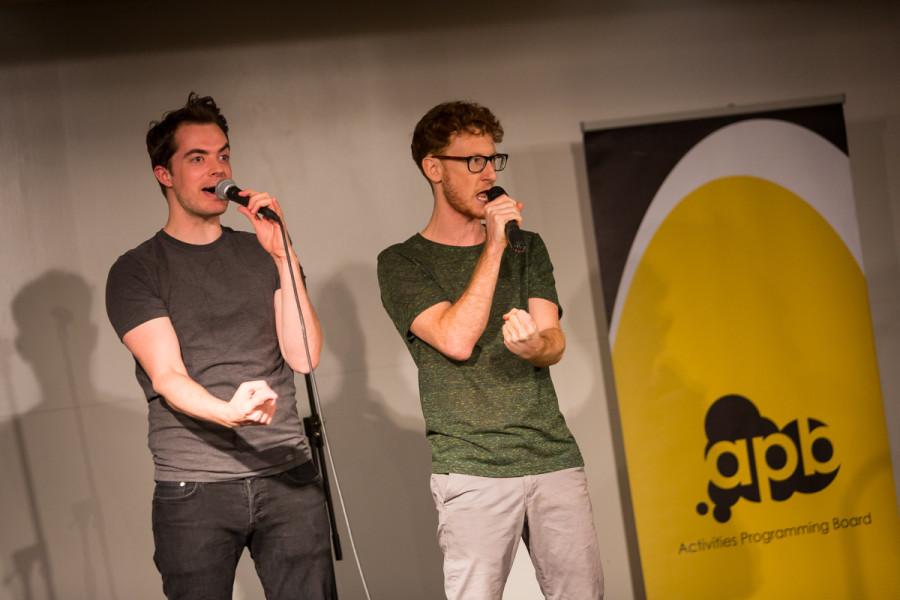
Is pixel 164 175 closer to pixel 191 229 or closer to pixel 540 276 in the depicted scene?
pixel 191 229

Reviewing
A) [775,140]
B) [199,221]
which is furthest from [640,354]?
[199,221]

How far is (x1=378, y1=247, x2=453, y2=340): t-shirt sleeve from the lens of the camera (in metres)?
2.55

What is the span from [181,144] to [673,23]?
249 centimetres

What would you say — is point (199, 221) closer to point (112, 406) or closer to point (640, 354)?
point (112, 406)

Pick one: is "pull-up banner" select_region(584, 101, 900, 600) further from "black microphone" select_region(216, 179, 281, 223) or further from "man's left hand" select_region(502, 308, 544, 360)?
"black microphone" select_region(216, 179, 281, 223)

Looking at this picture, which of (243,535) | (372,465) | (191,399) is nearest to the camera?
(191,399)

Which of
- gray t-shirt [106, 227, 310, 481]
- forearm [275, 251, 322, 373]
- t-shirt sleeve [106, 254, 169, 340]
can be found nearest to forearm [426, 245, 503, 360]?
forearm [275, 251, 322, 373]

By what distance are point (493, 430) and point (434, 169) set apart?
2.58 feet

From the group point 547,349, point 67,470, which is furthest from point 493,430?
point 67,470

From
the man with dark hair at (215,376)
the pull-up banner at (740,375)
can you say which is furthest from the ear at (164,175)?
the pull-up banner at (740,375)

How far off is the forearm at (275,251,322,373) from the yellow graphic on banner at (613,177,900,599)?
5.42 feet

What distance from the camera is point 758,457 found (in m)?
3.76

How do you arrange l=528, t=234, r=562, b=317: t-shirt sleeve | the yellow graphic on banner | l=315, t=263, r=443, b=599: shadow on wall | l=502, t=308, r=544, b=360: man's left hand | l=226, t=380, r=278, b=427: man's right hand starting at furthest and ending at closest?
l=315, t=263, r=443, b=599: shadow on wall, the yellow graphic on banner, l=528, t=234, r=562, b=317: t-shirt sleeve, l=502, t=308, r=544, b=360: man's left hand, l=226, t=380, r=278, b=427: man's right hand

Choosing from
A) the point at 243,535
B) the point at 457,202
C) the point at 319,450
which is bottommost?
the point at 243,535
